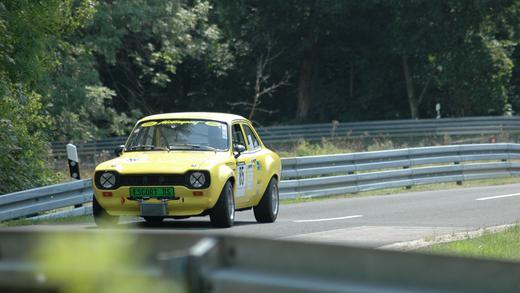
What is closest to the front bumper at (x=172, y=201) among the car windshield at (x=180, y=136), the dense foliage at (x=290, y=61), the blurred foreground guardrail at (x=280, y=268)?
the car windshield at (x=180, y=136)

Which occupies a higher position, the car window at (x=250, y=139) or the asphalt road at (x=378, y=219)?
the car window at (x=250, y=139)

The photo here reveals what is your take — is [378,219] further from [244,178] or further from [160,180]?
[160,180]

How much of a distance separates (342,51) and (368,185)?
38.0 m

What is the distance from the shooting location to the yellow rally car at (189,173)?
14.2 meters

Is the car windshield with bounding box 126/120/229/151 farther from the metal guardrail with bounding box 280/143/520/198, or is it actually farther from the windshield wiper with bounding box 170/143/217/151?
the metal guardrail with bounding box 280/143/520/198

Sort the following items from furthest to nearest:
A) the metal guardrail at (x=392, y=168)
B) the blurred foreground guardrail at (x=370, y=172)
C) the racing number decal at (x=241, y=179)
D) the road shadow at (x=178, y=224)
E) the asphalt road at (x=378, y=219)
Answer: the metal guardrail at (x=392, y=168)
the blurred foreground guardrail at (x=370, y=172)
the racing number decal at (x=241, y=179)
the road shadow at (x=178, y=224)
the asphalt road at (x=378, y=219)

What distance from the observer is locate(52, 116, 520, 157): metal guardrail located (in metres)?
47.1

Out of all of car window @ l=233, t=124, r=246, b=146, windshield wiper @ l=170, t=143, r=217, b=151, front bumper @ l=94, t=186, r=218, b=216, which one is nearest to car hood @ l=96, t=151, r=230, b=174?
windshield wiper @ l=170, t=143, r=217, b=151

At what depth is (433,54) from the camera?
55625mm

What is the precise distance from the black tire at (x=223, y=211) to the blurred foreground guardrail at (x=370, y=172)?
3.37 m

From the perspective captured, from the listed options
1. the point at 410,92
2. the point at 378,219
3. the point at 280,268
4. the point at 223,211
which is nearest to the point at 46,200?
the point at 223,211

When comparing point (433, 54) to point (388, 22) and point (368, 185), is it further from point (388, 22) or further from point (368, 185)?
point (368, 185)

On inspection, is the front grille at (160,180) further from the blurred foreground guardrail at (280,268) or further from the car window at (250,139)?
the blurred foreground guardrail at (280,268)

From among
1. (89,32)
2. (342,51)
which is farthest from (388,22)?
(89,32)
